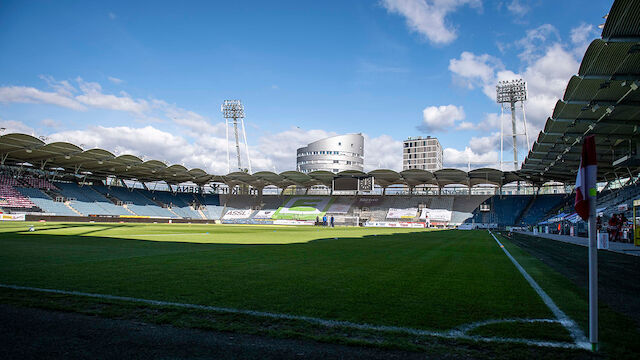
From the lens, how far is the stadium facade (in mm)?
154000

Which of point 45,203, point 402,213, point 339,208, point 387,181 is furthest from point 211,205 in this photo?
point 402,213

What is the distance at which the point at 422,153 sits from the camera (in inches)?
6486

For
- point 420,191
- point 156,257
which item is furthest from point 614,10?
point 420,191

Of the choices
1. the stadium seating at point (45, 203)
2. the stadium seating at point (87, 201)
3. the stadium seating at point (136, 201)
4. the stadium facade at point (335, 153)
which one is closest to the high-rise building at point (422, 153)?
the stadium facade at point (335, 153)

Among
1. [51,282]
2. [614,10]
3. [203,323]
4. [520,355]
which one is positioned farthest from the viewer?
[614,10]

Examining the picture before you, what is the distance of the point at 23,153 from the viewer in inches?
1885

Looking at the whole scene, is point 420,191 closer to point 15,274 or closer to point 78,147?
point 78,147

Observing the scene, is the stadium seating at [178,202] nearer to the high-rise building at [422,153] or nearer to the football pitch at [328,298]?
the football pitch at [328,298]

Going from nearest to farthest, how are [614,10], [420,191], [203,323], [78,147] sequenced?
[203,323] → [614,10] → [78,147] → [420,191]

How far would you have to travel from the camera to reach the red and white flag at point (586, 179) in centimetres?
398

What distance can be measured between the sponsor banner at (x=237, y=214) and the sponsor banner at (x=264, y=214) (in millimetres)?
2216

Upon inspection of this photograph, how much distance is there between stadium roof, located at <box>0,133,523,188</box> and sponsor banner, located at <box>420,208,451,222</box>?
5.38 metres

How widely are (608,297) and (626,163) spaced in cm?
2515

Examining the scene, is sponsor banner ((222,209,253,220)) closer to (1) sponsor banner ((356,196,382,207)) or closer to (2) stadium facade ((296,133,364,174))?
(1) sponsor banner ((356,196,382,207))
